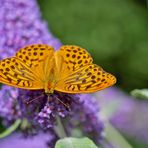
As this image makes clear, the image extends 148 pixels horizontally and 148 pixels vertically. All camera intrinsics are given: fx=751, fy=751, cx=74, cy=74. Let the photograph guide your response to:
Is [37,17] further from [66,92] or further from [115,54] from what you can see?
[115,54]

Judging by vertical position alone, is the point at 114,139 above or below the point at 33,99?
below

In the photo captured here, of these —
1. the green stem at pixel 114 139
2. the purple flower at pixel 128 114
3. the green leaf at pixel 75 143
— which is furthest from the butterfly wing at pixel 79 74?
the purple flower at pixel 128 114

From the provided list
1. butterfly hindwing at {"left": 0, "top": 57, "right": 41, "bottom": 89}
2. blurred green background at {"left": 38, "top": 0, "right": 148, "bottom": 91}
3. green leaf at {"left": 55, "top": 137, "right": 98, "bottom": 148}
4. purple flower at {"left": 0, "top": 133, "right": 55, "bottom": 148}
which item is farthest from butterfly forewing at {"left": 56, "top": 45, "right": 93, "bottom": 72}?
blurred green background at {"left": 38, "top": 0, "right": 148, "bottom": 91}

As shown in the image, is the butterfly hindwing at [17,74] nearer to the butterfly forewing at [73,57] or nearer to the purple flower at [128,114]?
the butterfly forewing at [73,57]

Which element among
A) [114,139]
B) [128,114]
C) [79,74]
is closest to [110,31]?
[128,114]

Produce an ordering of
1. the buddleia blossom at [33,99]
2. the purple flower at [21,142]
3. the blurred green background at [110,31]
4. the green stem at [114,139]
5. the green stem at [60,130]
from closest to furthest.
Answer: the buddleia blossom at [33,99] → the green stem at [60,130] → the green stem at [114,139] → the purple flower at [21,142] → the blurred green background at [110,31]

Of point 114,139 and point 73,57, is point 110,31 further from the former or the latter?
point 73,57
